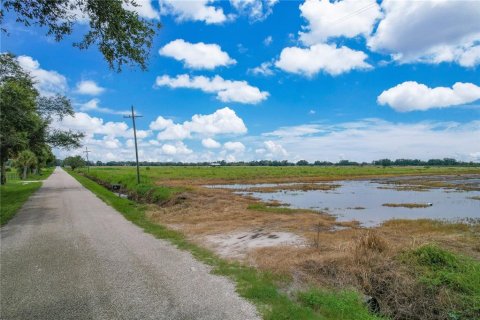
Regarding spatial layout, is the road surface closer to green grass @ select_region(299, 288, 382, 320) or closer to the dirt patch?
green grass @ select_region(299, 288, 382, 320)

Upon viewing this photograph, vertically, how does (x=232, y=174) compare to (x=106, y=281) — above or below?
above

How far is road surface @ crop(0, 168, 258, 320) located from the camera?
18.4 ft

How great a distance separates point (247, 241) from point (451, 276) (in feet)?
20.2

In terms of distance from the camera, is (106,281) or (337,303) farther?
(106,281)

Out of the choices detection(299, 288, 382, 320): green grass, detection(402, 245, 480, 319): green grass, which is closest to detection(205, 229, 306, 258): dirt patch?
detection(299, 288, 382, 320): green grass

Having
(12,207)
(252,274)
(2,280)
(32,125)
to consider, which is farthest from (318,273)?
(12,207)

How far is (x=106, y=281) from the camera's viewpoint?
23.0ft

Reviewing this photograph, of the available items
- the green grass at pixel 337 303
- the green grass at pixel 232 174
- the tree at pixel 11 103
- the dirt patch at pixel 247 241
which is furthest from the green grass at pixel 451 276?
the green grass at pixel 232 174

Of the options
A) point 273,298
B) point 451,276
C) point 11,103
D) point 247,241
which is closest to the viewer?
point 273,298

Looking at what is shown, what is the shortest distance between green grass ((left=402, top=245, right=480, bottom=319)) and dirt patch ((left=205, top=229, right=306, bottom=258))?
3666mm

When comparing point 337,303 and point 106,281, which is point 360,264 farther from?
point 106,281

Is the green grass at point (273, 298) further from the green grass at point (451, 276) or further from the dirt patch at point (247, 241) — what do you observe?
the green grass at point (451, 276)

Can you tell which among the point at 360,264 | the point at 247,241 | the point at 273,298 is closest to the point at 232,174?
the point at 247,241

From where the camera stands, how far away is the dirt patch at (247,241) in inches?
394
